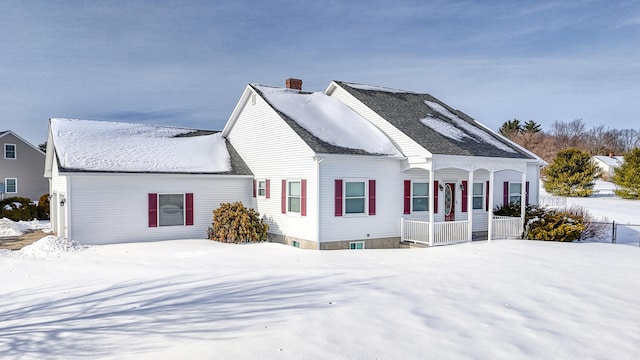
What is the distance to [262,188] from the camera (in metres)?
16.9

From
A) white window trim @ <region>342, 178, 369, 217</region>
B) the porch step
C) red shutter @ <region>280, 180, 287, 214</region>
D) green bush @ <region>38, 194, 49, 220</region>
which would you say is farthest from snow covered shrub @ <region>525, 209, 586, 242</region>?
green bush @ <region>38, 194, 49, 220</region>

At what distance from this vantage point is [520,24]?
18.3 metres

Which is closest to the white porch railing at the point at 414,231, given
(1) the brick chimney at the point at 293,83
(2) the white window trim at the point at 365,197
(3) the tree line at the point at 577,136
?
(2) the white window trim at the point at 365,197

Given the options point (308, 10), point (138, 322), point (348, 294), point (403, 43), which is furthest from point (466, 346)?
point (403, 43)

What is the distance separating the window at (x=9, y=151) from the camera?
101ft

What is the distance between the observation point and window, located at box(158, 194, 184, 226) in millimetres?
15773

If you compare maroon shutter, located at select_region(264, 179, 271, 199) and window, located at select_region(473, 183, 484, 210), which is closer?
maroon shutter, located at select_region(264, 179, 271, 199)

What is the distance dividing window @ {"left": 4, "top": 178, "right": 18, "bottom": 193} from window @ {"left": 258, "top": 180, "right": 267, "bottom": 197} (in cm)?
2512

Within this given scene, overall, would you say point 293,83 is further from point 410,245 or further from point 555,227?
point 555,227

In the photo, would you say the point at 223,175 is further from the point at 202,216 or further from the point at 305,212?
the point at 305,212

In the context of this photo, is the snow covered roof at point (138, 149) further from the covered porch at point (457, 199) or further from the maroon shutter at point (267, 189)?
the covered porch at point (457, 199)

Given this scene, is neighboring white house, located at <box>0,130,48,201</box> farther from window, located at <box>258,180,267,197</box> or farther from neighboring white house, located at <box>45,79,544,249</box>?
window, located at <box>258,180,267,197</box>

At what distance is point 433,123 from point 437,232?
5223 millimetres

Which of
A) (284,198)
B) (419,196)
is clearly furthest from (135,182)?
(419,196)
